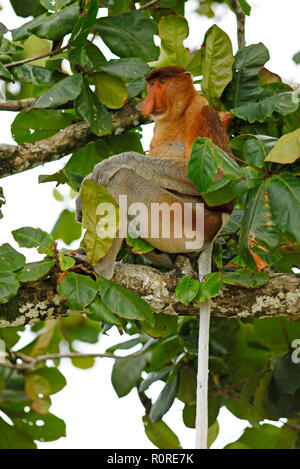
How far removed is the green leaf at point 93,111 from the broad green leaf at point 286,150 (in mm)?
874

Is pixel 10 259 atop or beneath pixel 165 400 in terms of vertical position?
atop

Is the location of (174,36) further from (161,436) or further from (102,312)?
(161,436)

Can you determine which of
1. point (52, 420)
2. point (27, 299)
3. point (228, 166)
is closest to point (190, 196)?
point (228, 166)

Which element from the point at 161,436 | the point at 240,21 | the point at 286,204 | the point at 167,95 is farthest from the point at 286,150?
the point at 161,436

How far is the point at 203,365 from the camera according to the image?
2051 millimetres

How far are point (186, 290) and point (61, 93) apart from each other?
2.97 feet

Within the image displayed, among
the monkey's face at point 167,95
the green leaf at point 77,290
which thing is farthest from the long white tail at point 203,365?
the monkey's face at point 167,95

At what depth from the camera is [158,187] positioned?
8.21 feet

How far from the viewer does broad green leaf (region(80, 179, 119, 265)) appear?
2.05 metres

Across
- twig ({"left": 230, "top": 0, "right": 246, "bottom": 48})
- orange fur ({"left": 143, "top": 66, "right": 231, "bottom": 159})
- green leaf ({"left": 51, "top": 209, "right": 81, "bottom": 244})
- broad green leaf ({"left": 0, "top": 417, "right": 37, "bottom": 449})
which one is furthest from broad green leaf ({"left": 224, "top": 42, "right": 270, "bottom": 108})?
broad green leaf ({"left": 0, "top": 417, "right": 37, "bottom": 449})

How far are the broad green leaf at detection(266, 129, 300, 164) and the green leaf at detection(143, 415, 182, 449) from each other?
176 cm

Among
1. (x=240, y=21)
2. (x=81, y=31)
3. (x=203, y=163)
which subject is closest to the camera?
(x=203, y=163)

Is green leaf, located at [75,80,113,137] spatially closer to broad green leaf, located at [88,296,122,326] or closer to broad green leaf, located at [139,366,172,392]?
broad green leaf, located at [88,296,122,326]

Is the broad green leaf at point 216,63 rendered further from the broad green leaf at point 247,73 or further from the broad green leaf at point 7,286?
the broad green leaf at point 7,286
